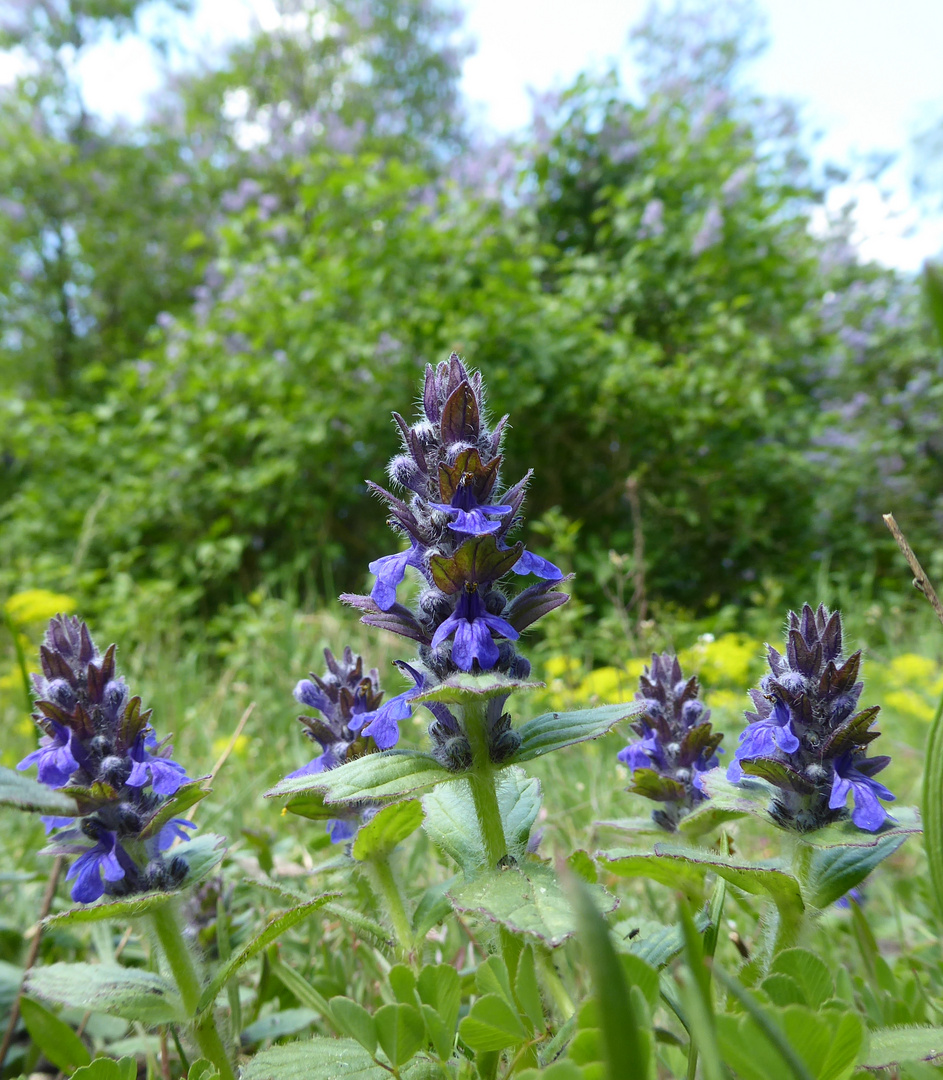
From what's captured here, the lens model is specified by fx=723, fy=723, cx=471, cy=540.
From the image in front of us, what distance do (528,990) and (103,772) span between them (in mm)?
631

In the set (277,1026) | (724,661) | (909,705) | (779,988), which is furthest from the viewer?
(724,661)

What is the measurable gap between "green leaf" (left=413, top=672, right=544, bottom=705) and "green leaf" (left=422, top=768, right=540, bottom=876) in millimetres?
210

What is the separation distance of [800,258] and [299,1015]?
326 inches

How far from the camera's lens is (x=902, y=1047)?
697 millimetres

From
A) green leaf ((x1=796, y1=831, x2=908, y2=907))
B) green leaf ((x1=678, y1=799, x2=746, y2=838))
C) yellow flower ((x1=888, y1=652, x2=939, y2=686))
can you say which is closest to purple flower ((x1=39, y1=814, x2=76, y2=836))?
green leaf ((x1=678, y1=799, x2=746, y2=838))

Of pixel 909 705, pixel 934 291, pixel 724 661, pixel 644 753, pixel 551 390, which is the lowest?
pixel 909 705

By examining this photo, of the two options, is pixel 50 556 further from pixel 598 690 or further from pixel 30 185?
pixel 30 185

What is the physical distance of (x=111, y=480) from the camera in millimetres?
6754

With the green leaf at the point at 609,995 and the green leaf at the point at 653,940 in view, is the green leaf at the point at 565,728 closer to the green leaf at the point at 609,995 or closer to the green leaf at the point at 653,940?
the green leaf at the point at 653,940

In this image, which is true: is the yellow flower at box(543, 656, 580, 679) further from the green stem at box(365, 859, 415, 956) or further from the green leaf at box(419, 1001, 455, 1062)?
the green leaf at box(419, 1001, 455, 1062)

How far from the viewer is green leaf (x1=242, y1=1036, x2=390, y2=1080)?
2.66 ft

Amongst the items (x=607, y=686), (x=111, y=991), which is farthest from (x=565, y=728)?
(x=607, y=686)

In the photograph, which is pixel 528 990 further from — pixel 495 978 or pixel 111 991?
pixel 111 991

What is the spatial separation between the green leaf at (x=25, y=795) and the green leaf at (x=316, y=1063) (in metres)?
0.37
